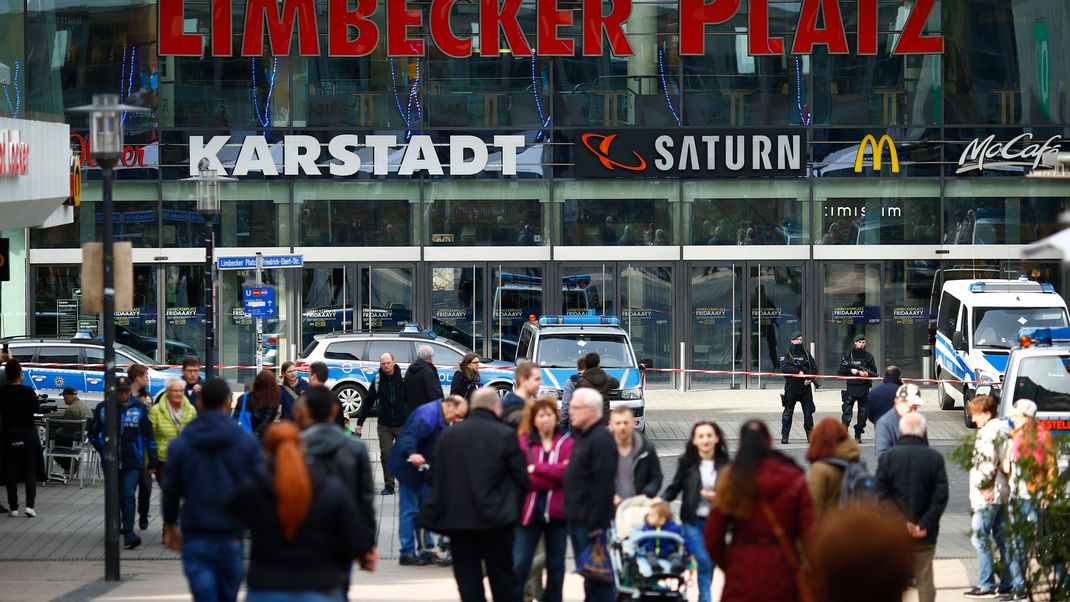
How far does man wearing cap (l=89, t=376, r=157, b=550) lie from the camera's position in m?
14.7

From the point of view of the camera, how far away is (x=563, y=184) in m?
33.1

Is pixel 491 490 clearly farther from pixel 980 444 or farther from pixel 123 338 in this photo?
pixel 123 338

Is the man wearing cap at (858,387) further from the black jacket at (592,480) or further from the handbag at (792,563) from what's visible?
the handbag at (792,563)

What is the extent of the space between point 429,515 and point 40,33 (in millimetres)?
22691

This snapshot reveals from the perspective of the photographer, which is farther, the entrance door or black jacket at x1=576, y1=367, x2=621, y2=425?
the entrance door

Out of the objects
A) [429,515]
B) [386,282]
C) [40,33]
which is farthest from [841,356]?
[429,515]

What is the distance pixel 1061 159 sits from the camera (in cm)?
1089

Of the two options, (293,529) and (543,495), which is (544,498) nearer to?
(543,495)

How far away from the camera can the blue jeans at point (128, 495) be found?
14953mm

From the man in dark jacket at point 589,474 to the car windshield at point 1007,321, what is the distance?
1701 centimetres

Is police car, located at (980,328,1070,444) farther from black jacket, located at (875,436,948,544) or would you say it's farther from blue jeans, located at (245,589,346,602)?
blue jeans, located at (245,589,346,602)

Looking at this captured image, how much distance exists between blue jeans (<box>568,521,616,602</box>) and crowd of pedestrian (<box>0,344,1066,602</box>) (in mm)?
16

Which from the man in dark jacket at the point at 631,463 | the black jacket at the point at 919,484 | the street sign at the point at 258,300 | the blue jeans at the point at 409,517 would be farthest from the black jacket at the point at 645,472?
the street sign at the point at 258,300

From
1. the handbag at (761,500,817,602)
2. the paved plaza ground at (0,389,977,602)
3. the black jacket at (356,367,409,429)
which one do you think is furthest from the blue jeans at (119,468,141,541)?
the handbag at (761,500,817,602)
